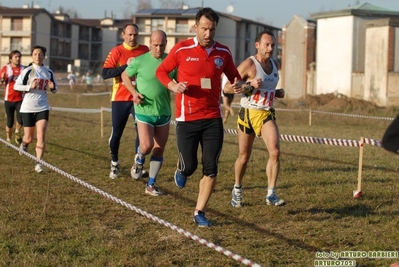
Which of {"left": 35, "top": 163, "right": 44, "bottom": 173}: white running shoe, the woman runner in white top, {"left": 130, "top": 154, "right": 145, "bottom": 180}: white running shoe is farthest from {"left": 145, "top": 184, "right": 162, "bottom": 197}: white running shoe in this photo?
{"left": 35, "top": 163, "right": 44, "bottom": 173}: white running shoe

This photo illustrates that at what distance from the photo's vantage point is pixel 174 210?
8.55 m

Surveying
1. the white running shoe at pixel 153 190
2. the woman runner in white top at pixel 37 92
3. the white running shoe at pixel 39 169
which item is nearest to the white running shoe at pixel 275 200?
the white running shoe at pixel 153 190

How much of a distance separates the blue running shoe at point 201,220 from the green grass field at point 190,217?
0.08 metres

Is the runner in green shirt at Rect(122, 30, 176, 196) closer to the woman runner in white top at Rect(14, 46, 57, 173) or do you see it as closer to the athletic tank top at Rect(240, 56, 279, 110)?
the athletic tank top at Rect(240, 56, 279, 110)

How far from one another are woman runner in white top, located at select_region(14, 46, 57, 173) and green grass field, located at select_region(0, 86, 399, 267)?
0.73 m

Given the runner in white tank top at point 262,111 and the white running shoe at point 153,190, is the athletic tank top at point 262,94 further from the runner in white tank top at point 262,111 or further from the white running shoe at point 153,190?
the white running shoe at point 153,190

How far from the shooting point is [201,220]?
7.53 metres

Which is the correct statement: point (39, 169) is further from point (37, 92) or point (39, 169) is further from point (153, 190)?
point (153, 190)

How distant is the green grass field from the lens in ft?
20.8

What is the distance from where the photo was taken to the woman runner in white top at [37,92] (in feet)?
37.0

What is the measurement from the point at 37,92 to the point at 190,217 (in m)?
4.48

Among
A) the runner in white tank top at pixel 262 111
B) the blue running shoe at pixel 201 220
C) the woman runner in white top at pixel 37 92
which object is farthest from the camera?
the woman runner in white top at pixel 37 92

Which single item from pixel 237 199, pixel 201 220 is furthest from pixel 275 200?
pixel 201 220

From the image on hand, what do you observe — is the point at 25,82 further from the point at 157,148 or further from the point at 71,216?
the point at 71,216
